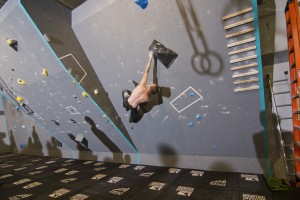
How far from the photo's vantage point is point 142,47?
225 cm

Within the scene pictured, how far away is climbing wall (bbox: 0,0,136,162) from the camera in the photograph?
2.52 m

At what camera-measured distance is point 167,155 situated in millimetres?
3275

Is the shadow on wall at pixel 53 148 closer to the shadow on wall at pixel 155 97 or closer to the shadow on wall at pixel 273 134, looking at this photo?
the shadow on wall at pixel 155 97

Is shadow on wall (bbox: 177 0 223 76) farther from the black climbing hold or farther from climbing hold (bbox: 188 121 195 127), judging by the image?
climbing hold (bbox: 188 121 195 127)

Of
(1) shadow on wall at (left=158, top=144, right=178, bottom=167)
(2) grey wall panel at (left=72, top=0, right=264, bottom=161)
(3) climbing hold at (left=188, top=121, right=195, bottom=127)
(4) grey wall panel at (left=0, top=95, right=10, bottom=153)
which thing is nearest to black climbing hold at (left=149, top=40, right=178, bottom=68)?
(2) grey wall panel at (left=72, top=0, right=264, bottom=161)

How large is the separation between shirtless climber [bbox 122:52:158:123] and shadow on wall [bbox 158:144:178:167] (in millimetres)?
843

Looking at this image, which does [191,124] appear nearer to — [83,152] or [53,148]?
[83,152]

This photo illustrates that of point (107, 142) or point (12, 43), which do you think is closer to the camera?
point (12, 43)

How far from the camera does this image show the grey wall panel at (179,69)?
195 centimetres

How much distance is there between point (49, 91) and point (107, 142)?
1.46 metres

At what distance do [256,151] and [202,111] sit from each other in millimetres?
897

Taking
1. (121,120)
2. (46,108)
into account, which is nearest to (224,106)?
(121,120)

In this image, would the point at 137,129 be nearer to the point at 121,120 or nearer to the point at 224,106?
the point at 121,120

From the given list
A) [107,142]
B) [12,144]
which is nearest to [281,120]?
[107,142]
